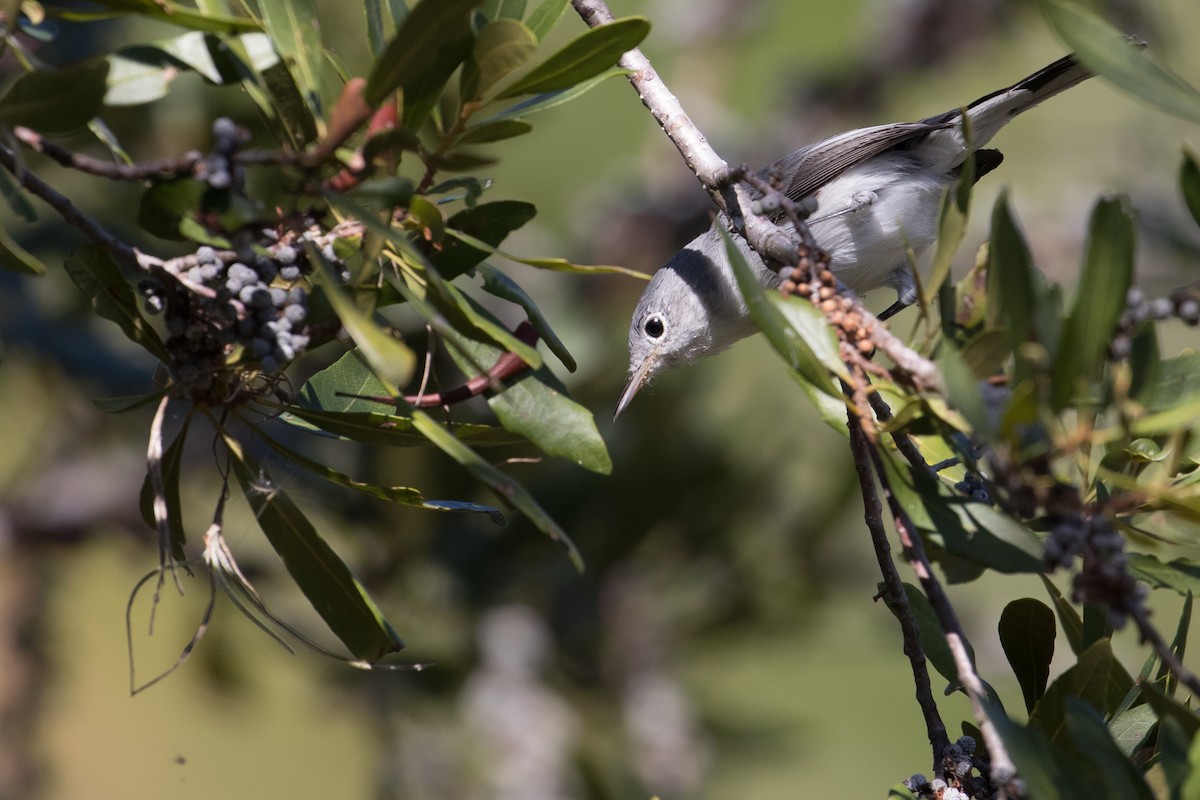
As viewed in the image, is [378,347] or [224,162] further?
[224,162]

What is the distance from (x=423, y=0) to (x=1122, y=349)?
2.01 feet

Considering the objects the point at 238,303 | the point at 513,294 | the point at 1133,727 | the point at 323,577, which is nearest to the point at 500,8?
the point at 513,294

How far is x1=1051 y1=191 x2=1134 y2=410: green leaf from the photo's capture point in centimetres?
75

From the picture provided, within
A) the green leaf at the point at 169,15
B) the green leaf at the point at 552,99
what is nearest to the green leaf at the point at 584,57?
the green leaf at the point at 552,99

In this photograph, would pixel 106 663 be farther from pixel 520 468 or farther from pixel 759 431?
pixel 759 431

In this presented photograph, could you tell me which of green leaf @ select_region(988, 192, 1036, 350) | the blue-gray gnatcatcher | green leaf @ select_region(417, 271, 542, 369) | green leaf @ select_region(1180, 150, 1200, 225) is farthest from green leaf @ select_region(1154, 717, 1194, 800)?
the blue-gray gnatcatcher

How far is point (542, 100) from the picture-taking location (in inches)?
40.1

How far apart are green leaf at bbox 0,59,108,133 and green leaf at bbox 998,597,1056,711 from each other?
0.99m

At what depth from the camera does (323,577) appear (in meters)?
1.11

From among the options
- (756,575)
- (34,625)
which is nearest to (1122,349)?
(756,575)

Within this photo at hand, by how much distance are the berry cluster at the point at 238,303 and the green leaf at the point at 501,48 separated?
232mm

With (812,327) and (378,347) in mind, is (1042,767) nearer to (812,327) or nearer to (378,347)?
(812,327)

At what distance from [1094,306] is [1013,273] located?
6 cm

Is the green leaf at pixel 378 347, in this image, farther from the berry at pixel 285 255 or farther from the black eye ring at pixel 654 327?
the black eye ring at pixel 654 327
